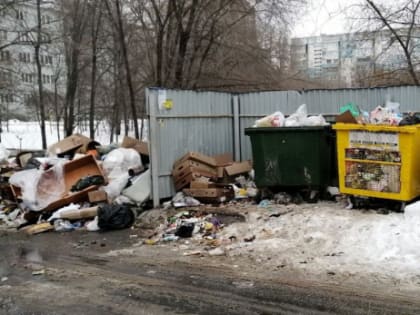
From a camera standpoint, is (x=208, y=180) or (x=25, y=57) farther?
(x=25, y=57)

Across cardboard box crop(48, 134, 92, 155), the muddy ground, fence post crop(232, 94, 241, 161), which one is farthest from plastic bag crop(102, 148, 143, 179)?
the muddy ground

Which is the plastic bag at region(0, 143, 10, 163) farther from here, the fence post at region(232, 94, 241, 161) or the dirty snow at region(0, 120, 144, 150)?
the dirty snow at region(0, 120, 144, 150)

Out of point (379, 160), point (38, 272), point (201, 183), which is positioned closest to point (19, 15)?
point (201, 183)

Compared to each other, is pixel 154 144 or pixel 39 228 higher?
pixel 154 144

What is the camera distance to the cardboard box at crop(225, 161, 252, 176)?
31.6 ft

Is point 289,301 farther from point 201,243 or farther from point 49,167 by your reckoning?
point 49,167

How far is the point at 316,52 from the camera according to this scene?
2197 cm

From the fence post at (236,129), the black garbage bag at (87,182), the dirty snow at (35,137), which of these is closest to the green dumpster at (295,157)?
the fence post at (236,129)

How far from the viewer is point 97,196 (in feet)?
30.0

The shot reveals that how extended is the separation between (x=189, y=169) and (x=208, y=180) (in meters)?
0.43

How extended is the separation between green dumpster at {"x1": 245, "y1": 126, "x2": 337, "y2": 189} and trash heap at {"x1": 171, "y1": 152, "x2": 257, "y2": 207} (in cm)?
72

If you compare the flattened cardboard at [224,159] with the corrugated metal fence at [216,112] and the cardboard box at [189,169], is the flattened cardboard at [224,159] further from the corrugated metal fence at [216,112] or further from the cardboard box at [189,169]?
the cardboard box at [189,169]

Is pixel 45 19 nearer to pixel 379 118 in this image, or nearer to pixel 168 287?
pixel 379 118

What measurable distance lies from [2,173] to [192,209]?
5263 mm
